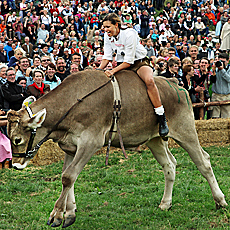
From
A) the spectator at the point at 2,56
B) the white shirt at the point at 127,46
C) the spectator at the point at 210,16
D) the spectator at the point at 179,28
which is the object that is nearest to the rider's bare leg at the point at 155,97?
the white shirt at the point at 127,46

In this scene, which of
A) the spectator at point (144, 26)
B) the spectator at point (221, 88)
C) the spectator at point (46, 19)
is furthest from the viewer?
the spectator at point (144, 26)

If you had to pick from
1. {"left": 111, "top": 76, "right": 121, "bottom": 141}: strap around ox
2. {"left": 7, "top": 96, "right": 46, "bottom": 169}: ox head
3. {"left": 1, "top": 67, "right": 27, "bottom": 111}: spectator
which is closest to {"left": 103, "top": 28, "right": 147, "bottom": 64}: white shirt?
{"left": 111, "top": 76, "right": 121, "bottom": 141}: strap around ox

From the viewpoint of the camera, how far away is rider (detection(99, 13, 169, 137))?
18.4 feet

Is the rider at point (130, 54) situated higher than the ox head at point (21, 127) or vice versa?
the rider at point (130, 54)

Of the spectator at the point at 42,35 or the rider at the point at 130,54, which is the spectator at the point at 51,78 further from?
the spectator at the point at 42,35

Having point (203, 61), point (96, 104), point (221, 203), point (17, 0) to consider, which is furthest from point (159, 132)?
point (17, 0)

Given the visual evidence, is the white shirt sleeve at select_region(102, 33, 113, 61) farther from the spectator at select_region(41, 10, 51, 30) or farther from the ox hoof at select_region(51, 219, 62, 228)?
the spectator at select_region(41, 10, 51, 30)

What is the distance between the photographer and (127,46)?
221 inches

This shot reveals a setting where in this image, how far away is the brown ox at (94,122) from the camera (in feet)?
16.4

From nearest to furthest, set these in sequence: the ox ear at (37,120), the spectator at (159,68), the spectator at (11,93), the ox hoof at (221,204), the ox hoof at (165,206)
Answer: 1. the ox ear at (37,120)
2. the ox hoof at (221,204)
3. the ox hoof at (165,206)
4. the spectator at (11,93)
5. the spectator at (159,68)

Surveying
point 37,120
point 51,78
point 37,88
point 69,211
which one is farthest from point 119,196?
point 51,78

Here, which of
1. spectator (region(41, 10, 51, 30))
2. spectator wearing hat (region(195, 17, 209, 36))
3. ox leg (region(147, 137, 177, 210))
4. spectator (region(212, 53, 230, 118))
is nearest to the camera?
ox leg (region(147, 137, 177, 210))

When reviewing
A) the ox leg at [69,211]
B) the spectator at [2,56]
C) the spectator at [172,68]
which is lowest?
the ox leg at [69,211]

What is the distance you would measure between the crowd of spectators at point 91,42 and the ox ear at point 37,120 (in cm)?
280
